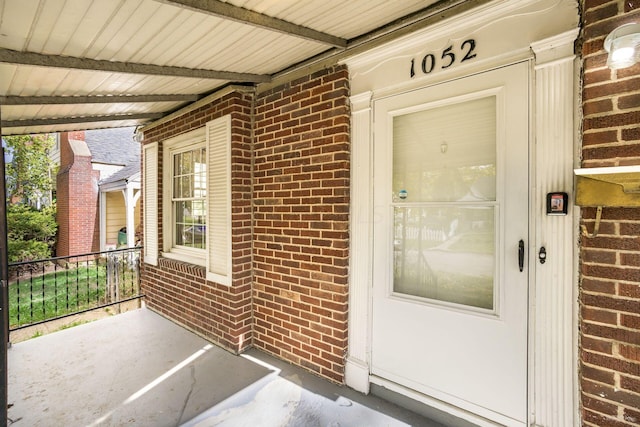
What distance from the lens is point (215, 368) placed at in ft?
9.57

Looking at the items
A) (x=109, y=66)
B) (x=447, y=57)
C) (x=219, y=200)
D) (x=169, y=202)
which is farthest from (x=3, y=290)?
(x=447, y=57)

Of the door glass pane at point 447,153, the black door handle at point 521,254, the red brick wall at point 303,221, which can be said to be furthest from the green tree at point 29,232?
the black door handle at point 521,254

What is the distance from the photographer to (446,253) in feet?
7.11

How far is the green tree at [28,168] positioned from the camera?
9109 millimetres

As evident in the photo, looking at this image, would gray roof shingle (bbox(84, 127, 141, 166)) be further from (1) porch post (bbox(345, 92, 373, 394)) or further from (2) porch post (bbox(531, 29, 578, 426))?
(2) porch post (bbox(531, 29, 578, 426))

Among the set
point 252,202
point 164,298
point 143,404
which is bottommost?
point 143,404

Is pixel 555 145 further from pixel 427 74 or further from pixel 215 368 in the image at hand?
pixel 215 368

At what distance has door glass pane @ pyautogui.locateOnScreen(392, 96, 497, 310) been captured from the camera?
2.01 m

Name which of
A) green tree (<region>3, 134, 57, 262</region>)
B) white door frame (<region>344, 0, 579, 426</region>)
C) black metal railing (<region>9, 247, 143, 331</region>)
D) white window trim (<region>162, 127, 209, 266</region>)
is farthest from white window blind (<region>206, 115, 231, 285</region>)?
green tree (<region>3, 134, 57, 262</region>)

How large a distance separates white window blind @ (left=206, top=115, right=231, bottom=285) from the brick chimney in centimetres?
896

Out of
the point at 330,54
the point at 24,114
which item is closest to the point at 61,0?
the point at 330,54

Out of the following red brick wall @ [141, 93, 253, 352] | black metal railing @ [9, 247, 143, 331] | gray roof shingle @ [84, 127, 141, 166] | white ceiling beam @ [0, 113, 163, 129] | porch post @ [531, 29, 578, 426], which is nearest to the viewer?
porch post @ [531, 29, 578, 426]

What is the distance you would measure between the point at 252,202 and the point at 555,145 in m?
2.65

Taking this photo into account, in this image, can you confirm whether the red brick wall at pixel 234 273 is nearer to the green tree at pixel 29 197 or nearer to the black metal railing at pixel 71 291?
the black metal railing at pixel 71 291
